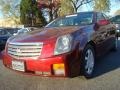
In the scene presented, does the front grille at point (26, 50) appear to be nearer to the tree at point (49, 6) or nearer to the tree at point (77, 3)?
the tree at point (77, 3)

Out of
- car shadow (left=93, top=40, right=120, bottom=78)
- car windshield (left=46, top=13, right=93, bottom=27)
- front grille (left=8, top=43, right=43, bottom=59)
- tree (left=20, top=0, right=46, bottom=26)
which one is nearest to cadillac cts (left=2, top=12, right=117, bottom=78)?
front grille (left=8, top=43, right=43, bottom=59)

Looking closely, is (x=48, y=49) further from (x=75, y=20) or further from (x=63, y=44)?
(x=75, y=20)

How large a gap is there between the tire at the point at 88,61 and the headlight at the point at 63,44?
0.46m

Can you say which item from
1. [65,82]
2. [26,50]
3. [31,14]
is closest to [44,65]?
[26,50]

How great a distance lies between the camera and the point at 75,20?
6715 mm

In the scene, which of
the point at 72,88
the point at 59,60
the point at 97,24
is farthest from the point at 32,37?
the point at 97,24

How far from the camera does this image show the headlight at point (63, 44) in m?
4.95

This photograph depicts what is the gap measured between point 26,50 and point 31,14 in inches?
1263

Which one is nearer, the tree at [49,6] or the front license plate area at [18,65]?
the front license plate area at [18,65]

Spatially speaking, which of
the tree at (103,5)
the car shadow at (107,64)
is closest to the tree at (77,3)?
the tree at (103,5)

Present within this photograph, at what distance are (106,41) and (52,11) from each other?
3483 cm

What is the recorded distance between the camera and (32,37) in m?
5.40

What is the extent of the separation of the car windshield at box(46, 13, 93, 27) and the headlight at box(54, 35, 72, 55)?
1.44 m

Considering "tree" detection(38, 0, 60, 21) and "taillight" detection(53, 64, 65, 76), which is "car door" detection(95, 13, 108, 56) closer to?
"taillight" detection(53, 64, 65, 76)
